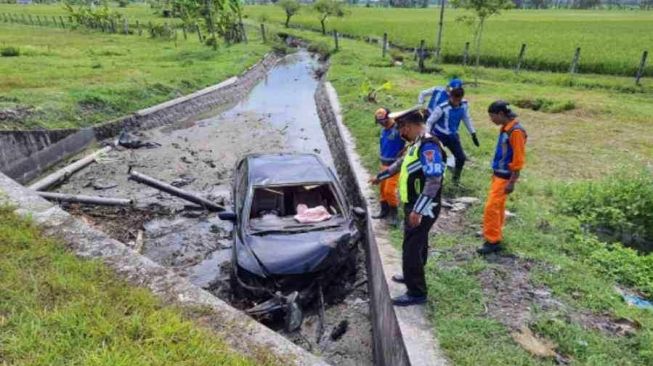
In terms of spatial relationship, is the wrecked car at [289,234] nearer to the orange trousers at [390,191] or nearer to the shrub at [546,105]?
the orange trousers at [390,191]

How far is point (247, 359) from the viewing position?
3586 millimetres

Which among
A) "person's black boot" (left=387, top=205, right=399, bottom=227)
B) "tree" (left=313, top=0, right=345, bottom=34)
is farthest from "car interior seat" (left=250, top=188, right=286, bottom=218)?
"tree" (left=313, top=0, right=345, bottom=34)

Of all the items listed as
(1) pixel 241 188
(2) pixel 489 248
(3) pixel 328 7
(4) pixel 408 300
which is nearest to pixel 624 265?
(2) pixel 489 248

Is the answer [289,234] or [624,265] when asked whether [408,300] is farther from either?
[624,265]

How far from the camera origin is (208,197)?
9.63 m

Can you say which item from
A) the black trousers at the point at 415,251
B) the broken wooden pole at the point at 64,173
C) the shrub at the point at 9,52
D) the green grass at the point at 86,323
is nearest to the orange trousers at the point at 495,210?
the black trousers at the point at 415,251

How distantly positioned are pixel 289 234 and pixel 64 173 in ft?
22.5

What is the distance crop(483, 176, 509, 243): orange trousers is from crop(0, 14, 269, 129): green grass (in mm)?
10937

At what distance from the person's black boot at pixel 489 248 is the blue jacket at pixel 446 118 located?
2365mm

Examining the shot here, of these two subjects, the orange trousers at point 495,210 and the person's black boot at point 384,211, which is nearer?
the orange trousers at point 495,210

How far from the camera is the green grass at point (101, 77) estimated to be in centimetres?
1273

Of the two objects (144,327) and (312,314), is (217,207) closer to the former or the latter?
(312,314)

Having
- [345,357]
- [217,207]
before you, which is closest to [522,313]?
[345,357]

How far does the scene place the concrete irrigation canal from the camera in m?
5.25
